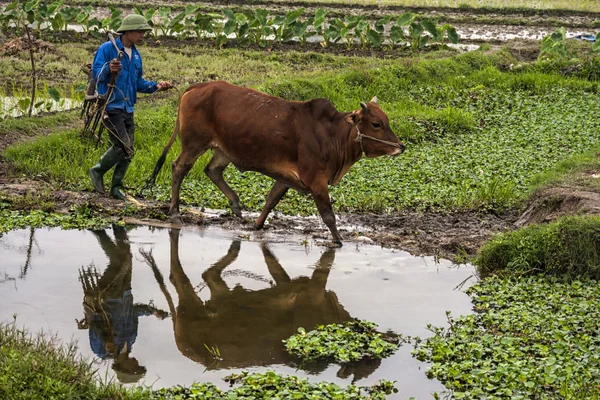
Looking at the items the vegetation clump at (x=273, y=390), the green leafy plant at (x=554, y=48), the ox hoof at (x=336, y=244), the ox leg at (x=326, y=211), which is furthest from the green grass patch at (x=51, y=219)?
the green leafy plant at (x=554, y=48)

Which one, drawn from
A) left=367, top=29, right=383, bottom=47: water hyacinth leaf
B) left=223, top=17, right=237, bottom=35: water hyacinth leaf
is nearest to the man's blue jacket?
left=223, top=17, right=237, bottom=35: water hyacinth leaf

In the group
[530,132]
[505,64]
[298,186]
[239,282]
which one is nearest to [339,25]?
[505,64]

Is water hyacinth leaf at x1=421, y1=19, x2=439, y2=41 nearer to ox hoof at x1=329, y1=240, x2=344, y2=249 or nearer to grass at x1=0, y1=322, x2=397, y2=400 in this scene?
ox hoof at x1=329, y1=240, x2=344, y2=249

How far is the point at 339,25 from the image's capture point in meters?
21.1

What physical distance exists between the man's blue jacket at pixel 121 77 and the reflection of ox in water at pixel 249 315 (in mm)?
1960

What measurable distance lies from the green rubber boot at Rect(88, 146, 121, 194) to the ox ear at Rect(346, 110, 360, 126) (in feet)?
8.21

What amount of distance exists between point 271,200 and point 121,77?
6.63ft

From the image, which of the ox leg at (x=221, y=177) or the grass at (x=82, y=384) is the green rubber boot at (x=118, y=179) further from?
the grass at (x=82, y=384)

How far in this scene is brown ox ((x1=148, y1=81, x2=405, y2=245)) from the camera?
860 cm

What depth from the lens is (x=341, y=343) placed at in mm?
6078

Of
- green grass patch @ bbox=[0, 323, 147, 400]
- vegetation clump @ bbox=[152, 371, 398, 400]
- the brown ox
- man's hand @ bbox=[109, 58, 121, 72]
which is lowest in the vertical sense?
vegetation clump @ bbox=[152, 371, 398, 400]

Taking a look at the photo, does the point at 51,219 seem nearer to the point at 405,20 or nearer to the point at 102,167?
the point at 102,167

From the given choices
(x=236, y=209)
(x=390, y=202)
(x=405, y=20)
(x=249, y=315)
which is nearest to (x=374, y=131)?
(x=390, y=202)

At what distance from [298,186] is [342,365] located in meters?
3.10
